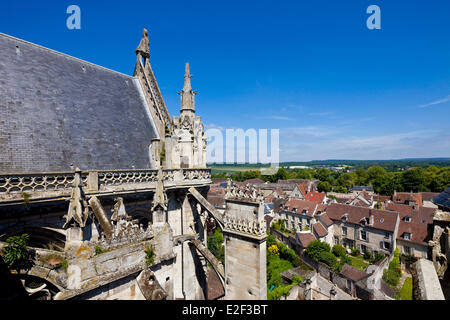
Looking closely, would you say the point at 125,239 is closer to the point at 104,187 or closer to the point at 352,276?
the point at 104,187

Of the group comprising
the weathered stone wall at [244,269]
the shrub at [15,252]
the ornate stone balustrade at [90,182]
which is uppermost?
the ornate stone balustrade at [90,182]

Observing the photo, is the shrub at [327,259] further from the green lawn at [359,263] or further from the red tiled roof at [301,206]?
the red tiled roof at [301,206]

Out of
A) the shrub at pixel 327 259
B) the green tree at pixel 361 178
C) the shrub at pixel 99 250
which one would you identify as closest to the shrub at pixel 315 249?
the shrub at pixel 327 259

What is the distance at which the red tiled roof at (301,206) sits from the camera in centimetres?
4722

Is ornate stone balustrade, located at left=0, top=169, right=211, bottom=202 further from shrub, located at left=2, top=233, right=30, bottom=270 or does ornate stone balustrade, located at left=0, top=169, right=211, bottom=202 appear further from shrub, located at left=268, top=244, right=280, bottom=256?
shrub, located at left=268, top=244, right=280, bottom=256

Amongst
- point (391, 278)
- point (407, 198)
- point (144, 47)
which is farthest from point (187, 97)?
point (407, 198)

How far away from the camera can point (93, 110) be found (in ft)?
37.4

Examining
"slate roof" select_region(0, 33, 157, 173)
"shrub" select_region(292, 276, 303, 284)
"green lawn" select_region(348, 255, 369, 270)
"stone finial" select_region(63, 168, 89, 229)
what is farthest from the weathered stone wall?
"green lawn" select_region(348, 255, 369, 270)

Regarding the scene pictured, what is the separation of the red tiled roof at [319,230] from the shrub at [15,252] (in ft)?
142

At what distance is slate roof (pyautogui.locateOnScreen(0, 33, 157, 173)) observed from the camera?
328 inches

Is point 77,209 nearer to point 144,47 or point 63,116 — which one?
point 63,116

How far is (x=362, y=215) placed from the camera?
138 feet
